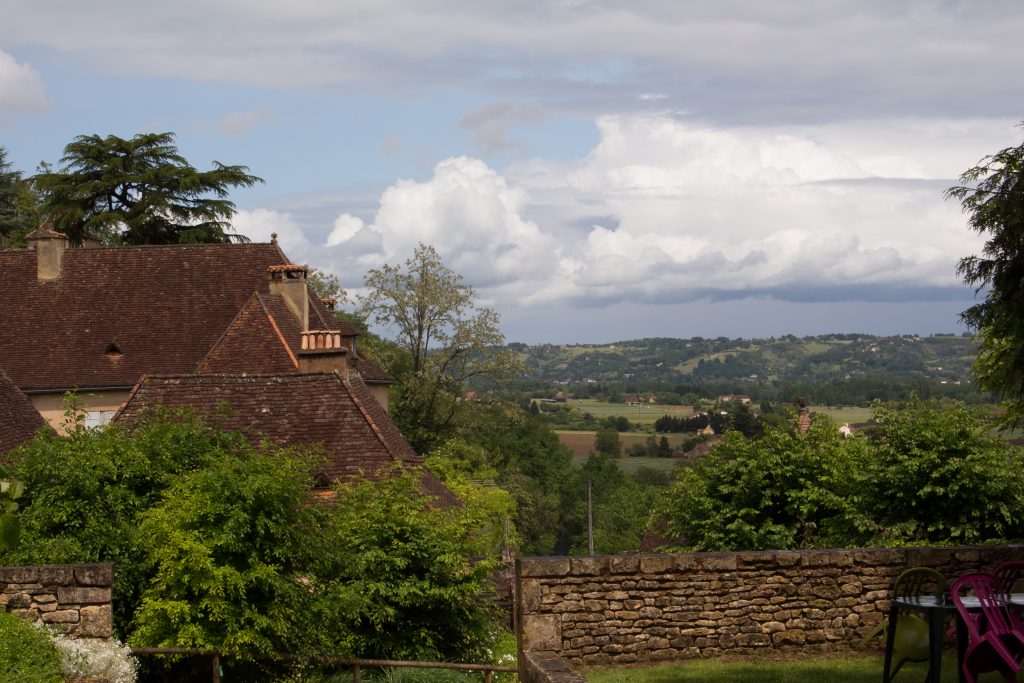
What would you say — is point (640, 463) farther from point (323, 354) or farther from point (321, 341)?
point (323, 354)

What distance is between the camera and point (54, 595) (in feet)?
34.3

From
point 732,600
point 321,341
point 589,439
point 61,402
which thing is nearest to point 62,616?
point 732,600

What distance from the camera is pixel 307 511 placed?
1498 cm

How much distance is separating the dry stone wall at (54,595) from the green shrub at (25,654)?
0.72 feet

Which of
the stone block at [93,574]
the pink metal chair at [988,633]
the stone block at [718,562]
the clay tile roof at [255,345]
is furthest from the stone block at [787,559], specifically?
the clay tile roof at [255,345]

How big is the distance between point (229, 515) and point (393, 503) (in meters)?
3.42

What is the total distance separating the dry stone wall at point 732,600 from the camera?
38.9 feet

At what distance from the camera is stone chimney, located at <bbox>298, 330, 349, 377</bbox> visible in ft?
Result: 92.3

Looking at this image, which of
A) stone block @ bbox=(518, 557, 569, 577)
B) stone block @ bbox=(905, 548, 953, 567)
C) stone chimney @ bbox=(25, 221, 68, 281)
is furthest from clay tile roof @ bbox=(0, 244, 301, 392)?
stone block @ bbox=(905, 548, 953, 567)

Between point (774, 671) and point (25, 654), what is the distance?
21.1ft

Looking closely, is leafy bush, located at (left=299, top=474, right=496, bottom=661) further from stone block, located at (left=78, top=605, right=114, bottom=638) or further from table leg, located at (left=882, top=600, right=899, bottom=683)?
table leg, located at (left=882, top=600, right=899, bottom=683)

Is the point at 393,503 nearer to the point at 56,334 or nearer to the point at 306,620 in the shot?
the point at 306,620

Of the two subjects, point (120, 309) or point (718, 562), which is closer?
point (718, 562)

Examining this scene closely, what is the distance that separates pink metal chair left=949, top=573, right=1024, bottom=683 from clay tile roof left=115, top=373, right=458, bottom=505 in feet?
44.6
